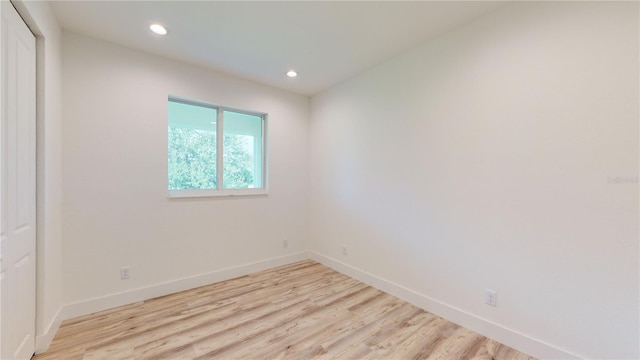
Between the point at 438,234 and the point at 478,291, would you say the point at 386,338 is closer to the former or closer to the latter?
the point at 478,291

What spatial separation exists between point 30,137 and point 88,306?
1.59 metres

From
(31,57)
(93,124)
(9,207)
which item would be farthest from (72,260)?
(31,57)

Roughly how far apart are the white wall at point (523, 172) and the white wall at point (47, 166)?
2.88 meters

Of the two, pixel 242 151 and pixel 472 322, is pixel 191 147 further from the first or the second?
pixel 472 322

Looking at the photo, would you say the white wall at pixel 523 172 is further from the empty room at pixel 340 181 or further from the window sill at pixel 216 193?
the window sill at pixel 216 193

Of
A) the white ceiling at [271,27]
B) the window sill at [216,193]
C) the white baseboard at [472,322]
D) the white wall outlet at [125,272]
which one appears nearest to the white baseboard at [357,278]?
the white baseboard at [472,322]

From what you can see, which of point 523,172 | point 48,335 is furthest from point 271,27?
point 48,335

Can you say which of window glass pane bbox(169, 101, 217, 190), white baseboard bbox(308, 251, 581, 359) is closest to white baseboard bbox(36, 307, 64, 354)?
window glass pane bbox(169, 101, 217, 190)

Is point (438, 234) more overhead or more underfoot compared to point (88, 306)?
more overhead

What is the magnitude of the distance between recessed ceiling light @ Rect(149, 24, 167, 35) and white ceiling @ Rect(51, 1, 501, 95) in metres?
0.04

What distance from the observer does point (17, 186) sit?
1.55 metres

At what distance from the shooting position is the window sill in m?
2.89

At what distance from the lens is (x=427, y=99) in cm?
247

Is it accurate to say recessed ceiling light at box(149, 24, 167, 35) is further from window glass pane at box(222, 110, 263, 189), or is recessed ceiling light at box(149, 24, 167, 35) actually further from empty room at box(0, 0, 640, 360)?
window glass pane at box(222, 110, 263, 189)
